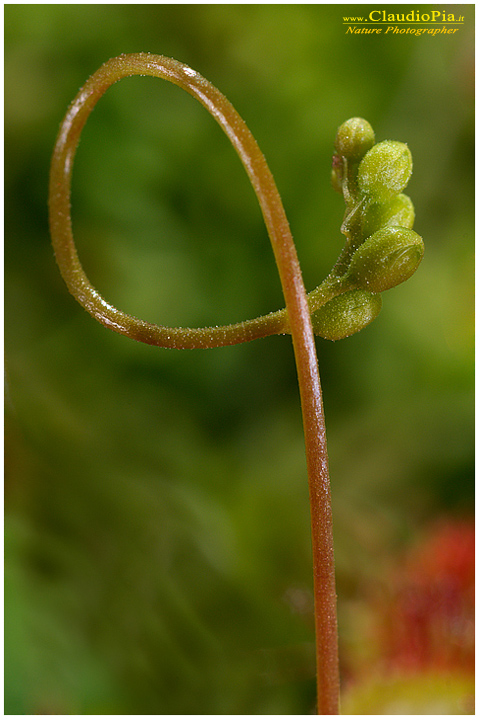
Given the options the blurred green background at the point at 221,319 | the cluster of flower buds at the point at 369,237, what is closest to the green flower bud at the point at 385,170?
the cluster of flower buds at the point at 369,237

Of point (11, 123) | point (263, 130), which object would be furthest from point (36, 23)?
point (263, 130)

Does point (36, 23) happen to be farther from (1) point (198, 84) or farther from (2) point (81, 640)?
(2) point (81, 640)

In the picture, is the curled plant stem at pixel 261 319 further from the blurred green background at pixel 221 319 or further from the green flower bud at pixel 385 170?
the blurred green background at pixel 221 319

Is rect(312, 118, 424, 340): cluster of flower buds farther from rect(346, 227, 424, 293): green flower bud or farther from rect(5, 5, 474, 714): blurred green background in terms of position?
rect(5, 5, 474, 714): blurred green background

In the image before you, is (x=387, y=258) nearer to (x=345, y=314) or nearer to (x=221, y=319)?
(x=345, y=314)

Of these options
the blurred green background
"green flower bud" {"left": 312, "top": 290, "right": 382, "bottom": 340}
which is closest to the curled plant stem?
"green flower bud" {"left": 312, "top": 290, "right": 382, "bottom": 340}

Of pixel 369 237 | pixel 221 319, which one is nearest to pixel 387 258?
pixel 369 237

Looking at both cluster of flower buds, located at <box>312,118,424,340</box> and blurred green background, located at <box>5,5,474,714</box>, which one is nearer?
cluster of flower buds, located at <box>312,118,424,340</box>
